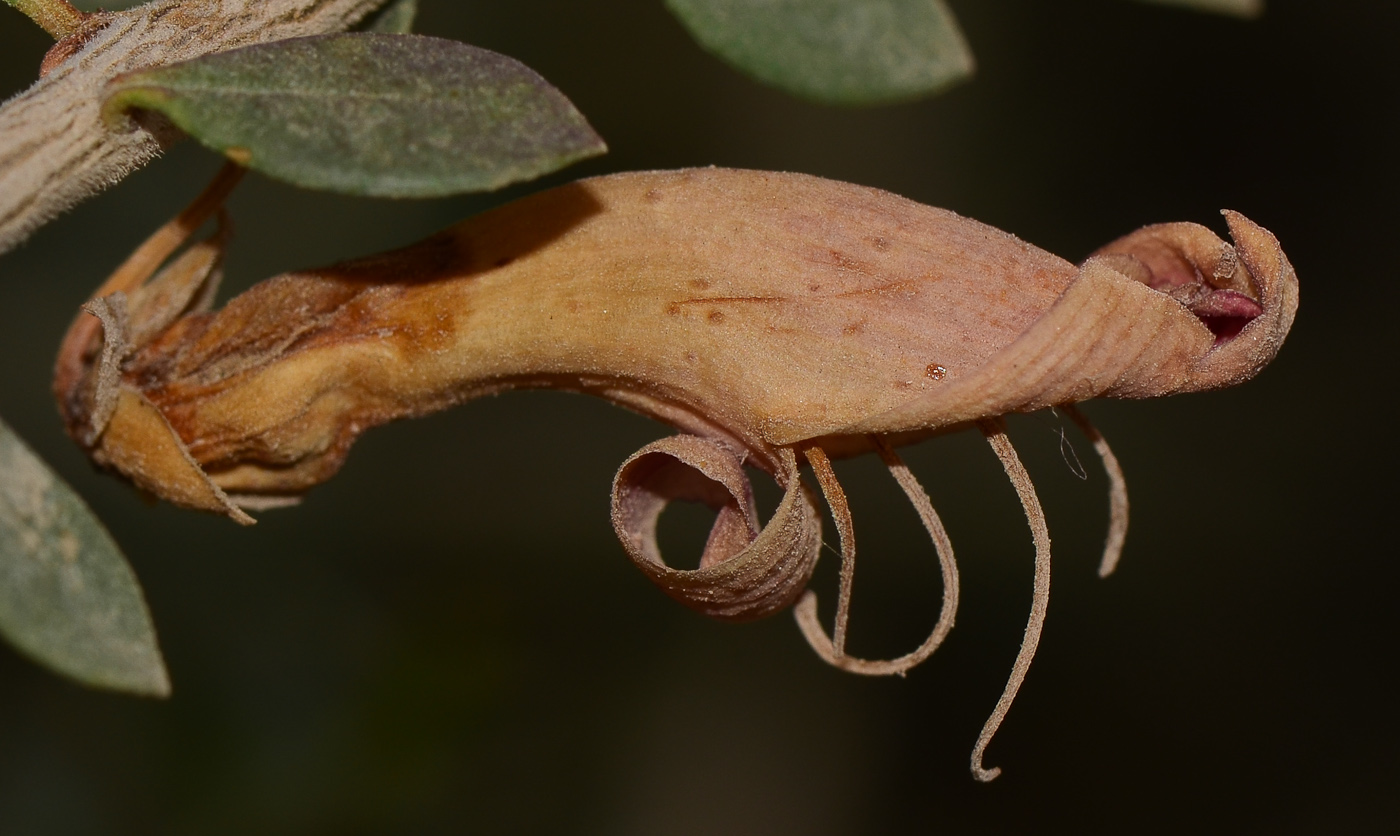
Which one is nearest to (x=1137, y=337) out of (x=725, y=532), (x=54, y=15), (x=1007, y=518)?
(x=725, y=532)

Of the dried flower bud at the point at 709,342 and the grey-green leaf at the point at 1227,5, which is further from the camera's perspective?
the dried flower bud at the point at 709,342

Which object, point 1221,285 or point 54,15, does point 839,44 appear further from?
point 54,15

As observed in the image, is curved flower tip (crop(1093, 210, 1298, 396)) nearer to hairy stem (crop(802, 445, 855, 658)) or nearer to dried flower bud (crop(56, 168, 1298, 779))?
dried flower bud (crop(56, 168, 1298, 779))

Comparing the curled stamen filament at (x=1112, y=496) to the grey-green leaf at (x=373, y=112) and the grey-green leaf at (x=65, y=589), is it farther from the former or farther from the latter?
the grey-green leaf at (x=65, y=589)

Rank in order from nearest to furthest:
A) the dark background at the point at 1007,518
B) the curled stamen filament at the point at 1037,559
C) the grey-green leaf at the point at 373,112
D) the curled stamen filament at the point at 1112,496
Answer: the grey-green leaf at the point at 373,112
the curled stamen filament at the point at 1037,559
the curled stamen filament at the point at 1112,496
the dark background at the point at 1007,518

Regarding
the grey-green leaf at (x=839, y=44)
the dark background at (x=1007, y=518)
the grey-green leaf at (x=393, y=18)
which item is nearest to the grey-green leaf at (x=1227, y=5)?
the grey-green leaf at (x=839, y=44)

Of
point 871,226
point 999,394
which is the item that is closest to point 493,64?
point 871,226
